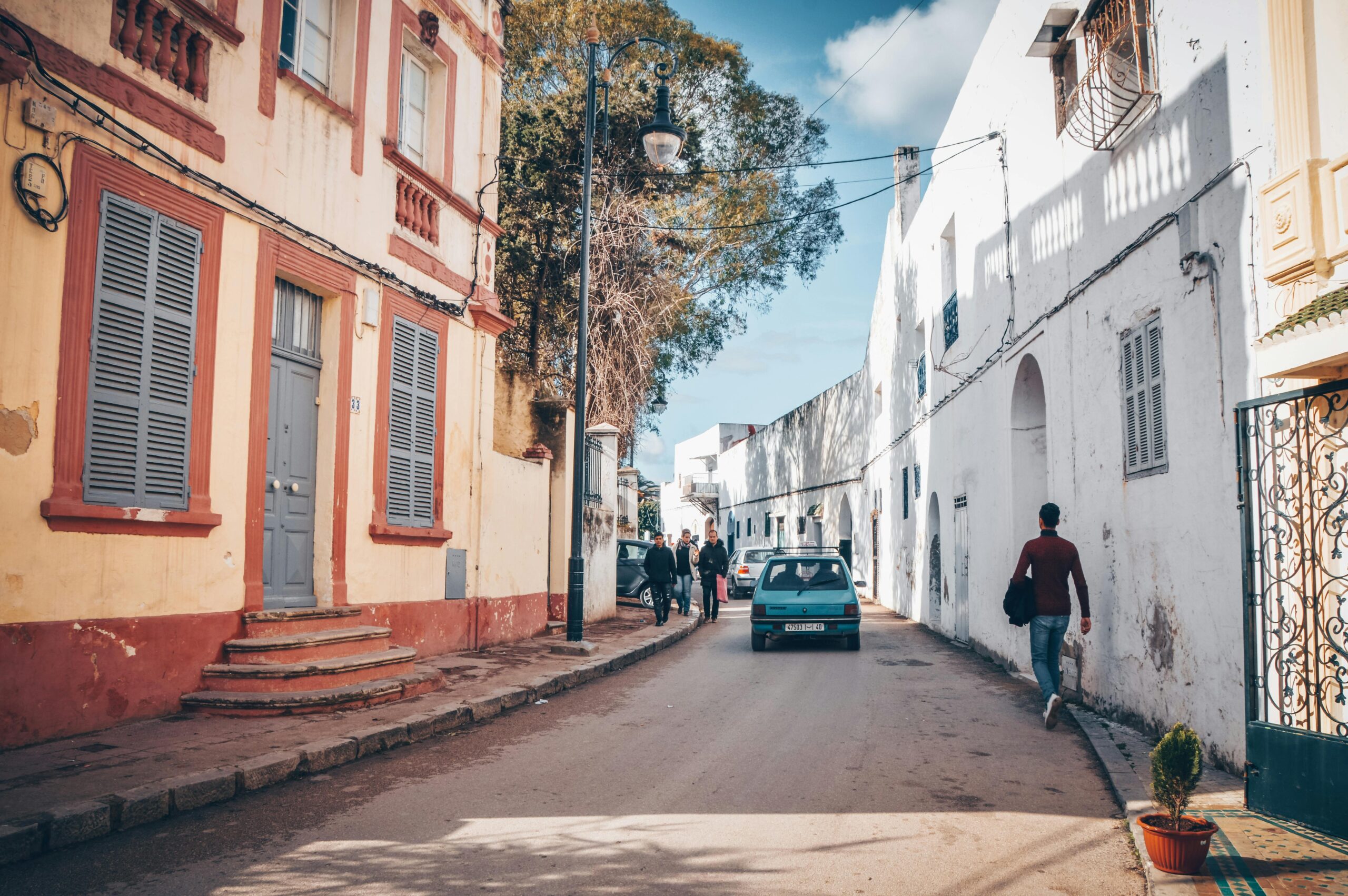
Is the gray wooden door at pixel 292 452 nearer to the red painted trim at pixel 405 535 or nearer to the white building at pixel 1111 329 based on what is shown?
the red painted trim at pixel 405 535

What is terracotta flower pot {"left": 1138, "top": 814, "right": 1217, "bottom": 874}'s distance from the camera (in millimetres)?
4492

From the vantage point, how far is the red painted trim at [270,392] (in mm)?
8672

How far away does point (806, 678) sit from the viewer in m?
11.7

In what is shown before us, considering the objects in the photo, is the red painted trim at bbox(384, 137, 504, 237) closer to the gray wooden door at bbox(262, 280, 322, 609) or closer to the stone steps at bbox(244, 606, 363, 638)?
the gray wooden door at bbox(262, 280, 322, 609)

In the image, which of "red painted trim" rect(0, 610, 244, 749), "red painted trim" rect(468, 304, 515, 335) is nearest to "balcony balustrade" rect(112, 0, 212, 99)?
"red painted trim" rect(0, 610, 244, 749)

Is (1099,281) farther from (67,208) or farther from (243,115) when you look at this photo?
(67,208)

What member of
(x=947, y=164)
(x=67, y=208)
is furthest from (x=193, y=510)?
(x=947, y=164)

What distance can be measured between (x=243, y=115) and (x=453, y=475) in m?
5.11

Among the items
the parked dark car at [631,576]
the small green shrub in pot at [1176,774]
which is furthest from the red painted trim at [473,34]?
the parked dark car at [631,576]

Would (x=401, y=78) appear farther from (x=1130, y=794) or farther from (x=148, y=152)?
(x=1130, y=794)

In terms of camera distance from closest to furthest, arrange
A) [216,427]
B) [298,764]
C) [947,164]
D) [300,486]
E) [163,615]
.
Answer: [298,764] → [163,615] → [216,427] → [300,486] → [947,164]

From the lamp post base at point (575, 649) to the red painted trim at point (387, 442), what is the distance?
87.4 inches

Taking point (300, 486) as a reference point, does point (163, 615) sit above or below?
below

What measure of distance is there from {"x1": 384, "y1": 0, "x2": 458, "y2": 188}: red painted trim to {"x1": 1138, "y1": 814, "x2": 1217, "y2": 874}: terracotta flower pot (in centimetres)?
979
